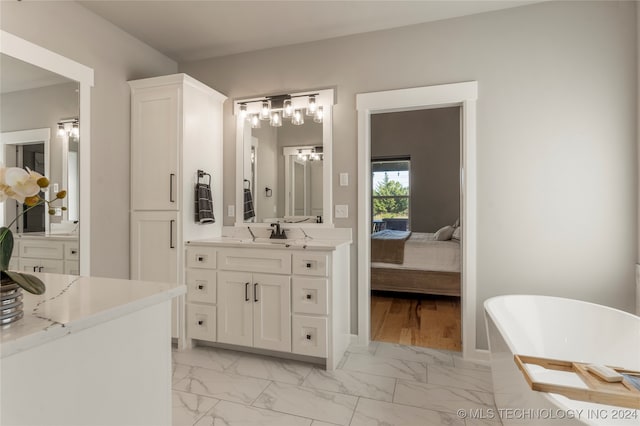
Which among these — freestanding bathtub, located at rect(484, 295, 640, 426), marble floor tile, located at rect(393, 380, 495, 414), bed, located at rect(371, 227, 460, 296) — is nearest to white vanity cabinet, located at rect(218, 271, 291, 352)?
marble floor tile, located at rect(393, 380, 495, 414)

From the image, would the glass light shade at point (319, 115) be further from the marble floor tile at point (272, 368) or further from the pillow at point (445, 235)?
the pillow at point (445, 235)

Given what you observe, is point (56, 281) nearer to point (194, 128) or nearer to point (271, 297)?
point (271, 297)

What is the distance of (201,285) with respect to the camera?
107 inches

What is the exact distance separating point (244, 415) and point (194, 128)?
2.22 metres

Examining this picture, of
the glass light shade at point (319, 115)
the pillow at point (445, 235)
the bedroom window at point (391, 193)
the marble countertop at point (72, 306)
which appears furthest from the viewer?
the bedroom window at point (391, 193)

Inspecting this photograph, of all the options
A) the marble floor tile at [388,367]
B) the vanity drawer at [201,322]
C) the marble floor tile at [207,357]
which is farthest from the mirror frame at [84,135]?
the marble floor tile at [388,367]

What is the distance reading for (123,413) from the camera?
0.89 metres

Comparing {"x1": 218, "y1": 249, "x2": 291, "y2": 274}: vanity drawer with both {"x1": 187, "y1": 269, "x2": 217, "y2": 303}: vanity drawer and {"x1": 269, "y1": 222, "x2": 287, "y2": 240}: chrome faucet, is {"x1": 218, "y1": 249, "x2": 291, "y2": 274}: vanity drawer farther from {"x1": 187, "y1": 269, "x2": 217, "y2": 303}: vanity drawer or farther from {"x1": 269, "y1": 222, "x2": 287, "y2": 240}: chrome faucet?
{"x1": 269, "y1": 222, "x2": 287, "y2": 240}: chrome faucet

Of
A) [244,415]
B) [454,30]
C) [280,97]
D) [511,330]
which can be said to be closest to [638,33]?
[454,30]

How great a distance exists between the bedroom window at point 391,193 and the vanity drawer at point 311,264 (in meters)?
3.96

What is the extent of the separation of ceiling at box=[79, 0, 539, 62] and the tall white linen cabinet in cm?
46

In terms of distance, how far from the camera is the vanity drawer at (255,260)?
2502 mm

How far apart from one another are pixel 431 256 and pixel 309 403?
252 centimetres

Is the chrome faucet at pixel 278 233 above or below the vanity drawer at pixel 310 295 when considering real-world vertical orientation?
above
